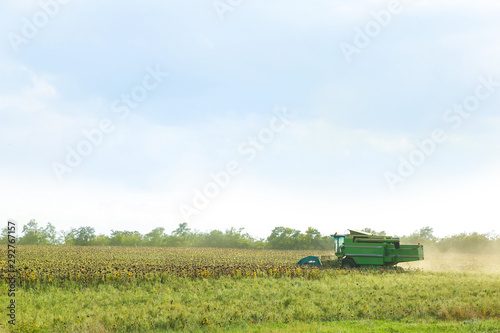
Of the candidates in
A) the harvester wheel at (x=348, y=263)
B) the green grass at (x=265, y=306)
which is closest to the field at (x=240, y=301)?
the green grass at (x=265, y=306)

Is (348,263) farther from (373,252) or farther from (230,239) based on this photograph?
(230,239)

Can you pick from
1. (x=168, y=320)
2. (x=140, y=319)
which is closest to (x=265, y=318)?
(x=168, y=320)

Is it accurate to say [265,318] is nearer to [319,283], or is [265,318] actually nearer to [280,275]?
[319,283]

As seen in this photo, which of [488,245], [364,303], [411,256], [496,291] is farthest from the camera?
[488,245]

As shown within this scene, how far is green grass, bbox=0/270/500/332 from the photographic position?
552 inches

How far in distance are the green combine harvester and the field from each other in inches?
109

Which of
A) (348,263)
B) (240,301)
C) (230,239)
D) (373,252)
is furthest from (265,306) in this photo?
(230,239)

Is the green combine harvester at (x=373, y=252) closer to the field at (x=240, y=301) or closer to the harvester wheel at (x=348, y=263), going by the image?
the harvester wheel at (x=348, y=263)

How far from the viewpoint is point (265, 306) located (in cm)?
1619

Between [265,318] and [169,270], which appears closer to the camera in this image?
[265,318]

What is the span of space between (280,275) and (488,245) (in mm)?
48652

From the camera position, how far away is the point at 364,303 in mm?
16594

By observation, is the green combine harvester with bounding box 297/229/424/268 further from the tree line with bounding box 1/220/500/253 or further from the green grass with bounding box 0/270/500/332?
the tree line with bounding box 1/220/500/253

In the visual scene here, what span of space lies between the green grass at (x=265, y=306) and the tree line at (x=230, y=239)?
34464 millimetres
